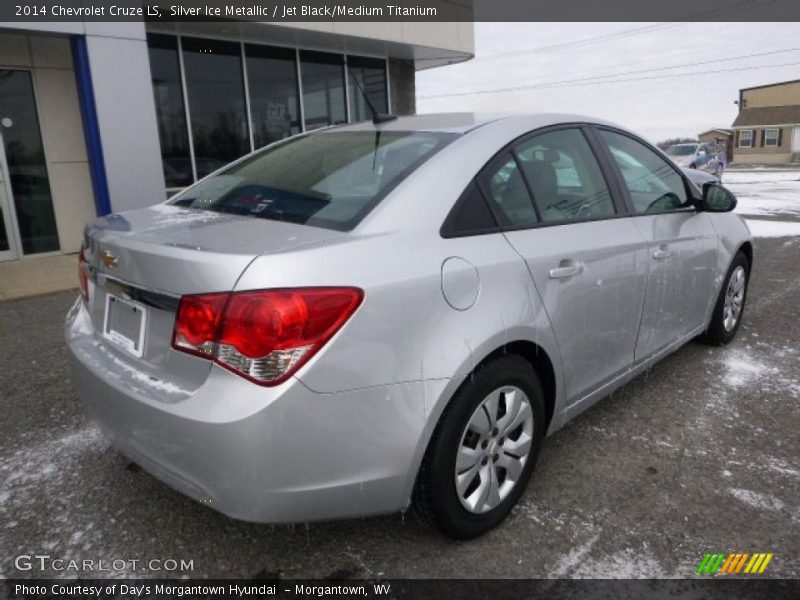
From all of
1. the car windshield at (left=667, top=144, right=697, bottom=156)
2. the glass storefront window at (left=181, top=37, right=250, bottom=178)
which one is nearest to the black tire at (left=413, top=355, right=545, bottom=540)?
the glass storefront window at (left=181, top=37, right=250, bottom=178)

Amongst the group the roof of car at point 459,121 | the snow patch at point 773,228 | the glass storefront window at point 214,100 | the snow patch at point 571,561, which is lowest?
the snow patch at point 773,228

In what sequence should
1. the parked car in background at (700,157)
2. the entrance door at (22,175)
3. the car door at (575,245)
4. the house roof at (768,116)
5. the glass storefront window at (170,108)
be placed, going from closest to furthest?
the car door at (575,245)
the entrance door at (22,175)
the glass storefront window at (170,108)
the parked car in background at (700,157)
the house roof at (768,116)

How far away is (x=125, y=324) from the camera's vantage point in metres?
2.15

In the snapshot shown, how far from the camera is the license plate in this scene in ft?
6.75

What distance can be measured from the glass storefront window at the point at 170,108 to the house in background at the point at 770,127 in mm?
50662

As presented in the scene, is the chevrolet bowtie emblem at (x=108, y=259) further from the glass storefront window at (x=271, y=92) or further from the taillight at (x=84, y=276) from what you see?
the glass storefront window at (x=271, y=92)

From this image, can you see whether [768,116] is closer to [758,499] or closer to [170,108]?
[170,108]

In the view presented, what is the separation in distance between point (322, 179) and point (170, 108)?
744cm

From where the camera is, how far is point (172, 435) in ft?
6.20

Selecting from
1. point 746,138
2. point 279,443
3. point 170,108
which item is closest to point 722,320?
point 279,443

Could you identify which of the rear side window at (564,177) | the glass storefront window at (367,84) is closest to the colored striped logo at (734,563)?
the rear side window at (564,177)

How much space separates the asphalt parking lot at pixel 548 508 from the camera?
220 centimetres

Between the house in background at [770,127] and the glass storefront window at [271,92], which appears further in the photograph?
the house in background at [770,127]

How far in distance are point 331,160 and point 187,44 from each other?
7532 mm
